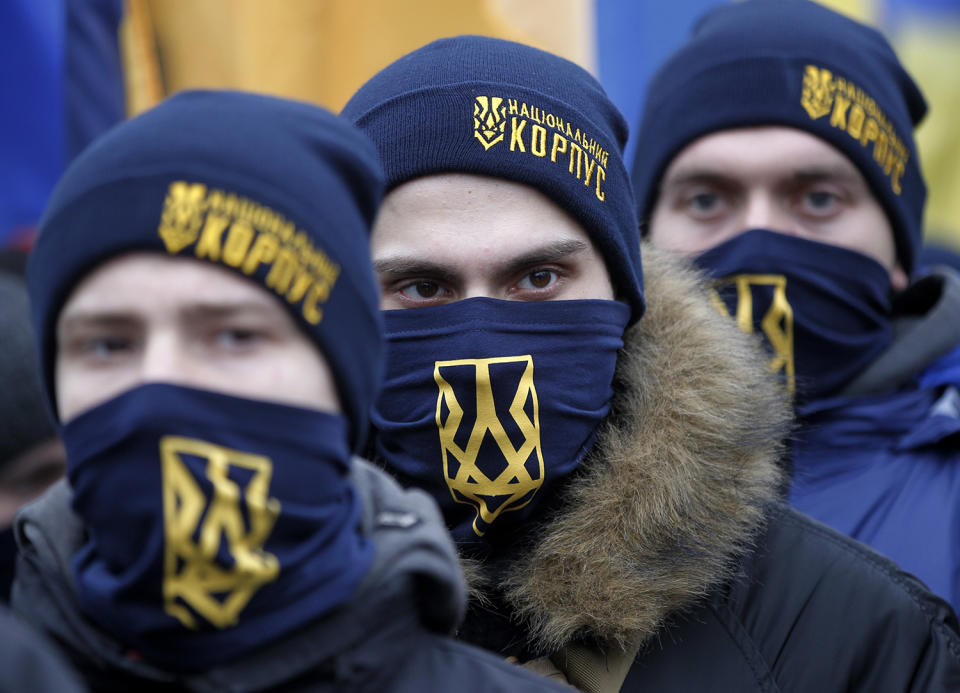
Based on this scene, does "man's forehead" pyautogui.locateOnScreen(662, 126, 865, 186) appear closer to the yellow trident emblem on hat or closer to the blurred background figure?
the yellow trident emblem on hat

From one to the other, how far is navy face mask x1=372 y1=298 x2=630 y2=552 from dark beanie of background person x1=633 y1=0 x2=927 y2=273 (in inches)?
53.9

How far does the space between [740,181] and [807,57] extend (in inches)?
17.8

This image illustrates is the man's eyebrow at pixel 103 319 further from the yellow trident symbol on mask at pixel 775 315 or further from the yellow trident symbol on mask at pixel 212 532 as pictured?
the yellow trident symbol on mask at pixel 775 315

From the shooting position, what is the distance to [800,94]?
354 centimetres

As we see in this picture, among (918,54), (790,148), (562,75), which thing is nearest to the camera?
(562,75)

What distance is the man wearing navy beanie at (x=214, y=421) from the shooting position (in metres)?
1.60

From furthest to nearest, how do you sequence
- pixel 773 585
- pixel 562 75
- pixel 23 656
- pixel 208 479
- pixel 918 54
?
pixel 918 54
pixel 562 75
pixel 773 585
pixel 208 479
pixel 23 656

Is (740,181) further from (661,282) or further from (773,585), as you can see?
(773,585)

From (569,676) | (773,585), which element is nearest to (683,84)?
(773,585)

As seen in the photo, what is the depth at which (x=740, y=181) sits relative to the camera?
356cm

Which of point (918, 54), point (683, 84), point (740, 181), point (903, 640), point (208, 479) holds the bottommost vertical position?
point (903, 640)

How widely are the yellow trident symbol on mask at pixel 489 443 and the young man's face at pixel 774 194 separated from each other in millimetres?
1340

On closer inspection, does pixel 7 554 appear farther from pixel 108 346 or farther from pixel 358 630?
pixel 358 630

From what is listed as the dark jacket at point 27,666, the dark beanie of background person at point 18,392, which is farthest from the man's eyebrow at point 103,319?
the dark beanie of background person at point 18,392
